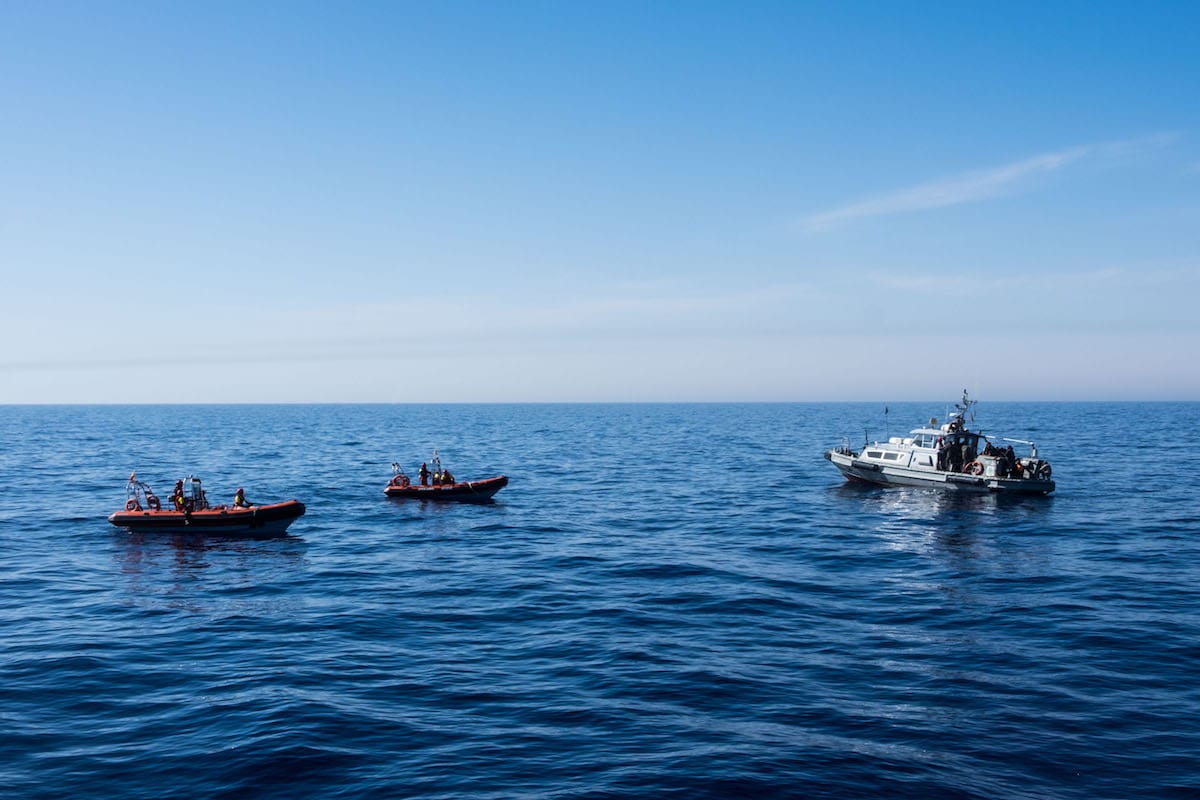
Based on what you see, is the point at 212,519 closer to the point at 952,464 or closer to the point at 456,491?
Result: the point at 456,491

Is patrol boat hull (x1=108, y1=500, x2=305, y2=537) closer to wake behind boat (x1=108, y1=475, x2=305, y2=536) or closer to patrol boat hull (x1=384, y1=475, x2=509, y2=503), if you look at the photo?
wake behind boat (x1=108, y1=475, x2=305, y2=536)

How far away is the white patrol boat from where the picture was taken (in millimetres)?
52875

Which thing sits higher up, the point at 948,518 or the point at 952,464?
the point at 952,464

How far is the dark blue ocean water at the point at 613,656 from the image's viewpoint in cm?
1549

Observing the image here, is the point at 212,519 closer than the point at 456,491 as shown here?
Yes

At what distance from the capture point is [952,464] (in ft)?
182

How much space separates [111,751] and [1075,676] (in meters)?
21.0

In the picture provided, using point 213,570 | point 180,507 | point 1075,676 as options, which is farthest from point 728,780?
point 180,507

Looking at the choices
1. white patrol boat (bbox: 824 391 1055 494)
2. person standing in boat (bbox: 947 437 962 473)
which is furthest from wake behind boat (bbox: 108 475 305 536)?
person standing in boat (bbox: 947 437 962 473)

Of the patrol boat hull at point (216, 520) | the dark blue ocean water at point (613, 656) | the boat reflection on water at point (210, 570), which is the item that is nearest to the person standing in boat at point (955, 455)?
the dark blue ocean water at point (613, 656)

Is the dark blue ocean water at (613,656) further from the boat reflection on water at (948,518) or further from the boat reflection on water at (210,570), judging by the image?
the boat reflection on water at (948,518)

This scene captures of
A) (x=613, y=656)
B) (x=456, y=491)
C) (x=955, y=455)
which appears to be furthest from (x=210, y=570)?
(x=955, y=455)

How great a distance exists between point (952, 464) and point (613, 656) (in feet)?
133

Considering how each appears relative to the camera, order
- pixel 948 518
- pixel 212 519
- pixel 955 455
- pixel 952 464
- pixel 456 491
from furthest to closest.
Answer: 1. pixel 955 455
2. pixel 952 464
3. pixel 456 491
4. pixel 948 518
5. pixel 212 519
